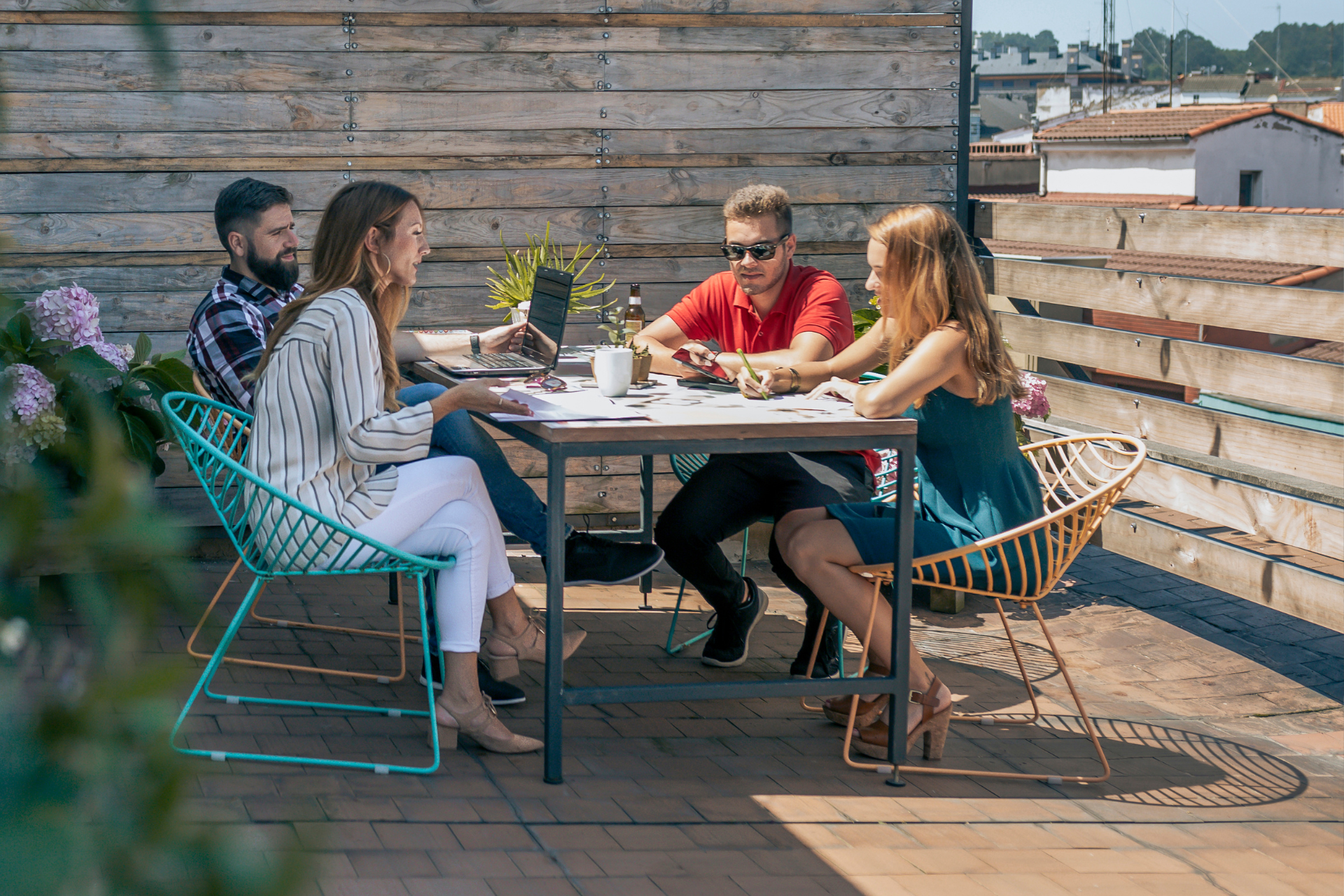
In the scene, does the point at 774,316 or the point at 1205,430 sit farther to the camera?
the point at 1205,430

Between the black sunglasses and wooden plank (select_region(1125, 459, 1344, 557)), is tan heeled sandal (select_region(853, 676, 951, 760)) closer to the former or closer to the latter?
the black sunglasses

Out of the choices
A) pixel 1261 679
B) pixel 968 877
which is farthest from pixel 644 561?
pixel 1261 679

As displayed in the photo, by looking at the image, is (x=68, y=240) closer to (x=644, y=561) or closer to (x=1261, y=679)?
(x=644, y=561)

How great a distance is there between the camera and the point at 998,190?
123 feet

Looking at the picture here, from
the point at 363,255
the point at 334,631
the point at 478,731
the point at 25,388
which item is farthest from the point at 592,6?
the point at 25,388

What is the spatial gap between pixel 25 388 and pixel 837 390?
3.26m

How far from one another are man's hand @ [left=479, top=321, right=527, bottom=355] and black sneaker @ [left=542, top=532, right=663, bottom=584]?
859 mm

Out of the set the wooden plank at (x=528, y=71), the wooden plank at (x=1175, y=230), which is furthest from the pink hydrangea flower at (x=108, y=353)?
the wooden plank at (x=1175, y=230)

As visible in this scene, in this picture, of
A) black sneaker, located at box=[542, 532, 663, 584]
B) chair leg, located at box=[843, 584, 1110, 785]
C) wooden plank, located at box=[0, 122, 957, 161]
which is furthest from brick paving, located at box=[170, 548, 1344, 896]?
wooden plank, located at box=[0, 122, 957, 161]

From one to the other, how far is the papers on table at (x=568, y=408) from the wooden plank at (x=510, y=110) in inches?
81.6

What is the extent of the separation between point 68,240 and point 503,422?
2.72m

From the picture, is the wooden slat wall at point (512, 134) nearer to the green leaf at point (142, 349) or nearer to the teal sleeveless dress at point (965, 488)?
the green leaf at point (142, 349)

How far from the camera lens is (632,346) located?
12.6 ft

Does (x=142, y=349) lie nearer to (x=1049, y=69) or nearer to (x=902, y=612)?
(x=902, y=612)
